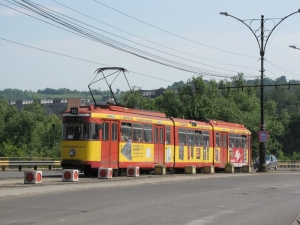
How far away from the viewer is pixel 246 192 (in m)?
24.5

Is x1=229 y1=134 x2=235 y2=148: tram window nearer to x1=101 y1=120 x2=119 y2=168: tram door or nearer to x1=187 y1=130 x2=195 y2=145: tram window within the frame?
x1=187 y1=130 x2=195 y2=145: tram window

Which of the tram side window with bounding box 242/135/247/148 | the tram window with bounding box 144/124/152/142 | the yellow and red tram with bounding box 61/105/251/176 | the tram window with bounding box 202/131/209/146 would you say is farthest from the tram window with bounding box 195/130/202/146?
the tram side window with bounding box 242/135/247/148

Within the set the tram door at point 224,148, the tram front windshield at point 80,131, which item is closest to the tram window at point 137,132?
Result: the tram front windshield at point 80,131

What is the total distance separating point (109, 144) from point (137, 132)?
9.36ft

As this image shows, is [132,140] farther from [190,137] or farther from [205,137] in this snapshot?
[205,137]

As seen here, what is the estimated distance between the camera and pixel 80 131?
3244cm

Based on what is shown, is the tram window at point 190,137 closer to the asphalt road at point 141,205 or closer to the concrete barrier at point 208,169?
the concrete barrier at point 208,169

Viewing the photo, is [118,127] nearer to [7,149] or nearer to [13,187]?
[13,187]

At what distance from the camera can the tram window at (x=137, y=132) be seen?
35.2 meters

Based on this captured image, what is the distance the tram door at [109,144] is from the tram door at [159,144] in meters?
4.50

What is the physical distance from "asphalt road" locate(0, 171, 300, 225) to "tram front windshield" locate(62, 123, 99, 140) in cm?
602

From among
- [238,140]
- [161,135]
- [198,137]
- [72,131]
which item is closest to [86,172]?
[72,131]

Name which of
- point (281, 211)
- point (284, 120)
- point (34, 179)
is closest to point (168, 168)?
point (34, 179)

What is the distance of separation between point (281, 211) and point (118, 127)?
16685 mm
